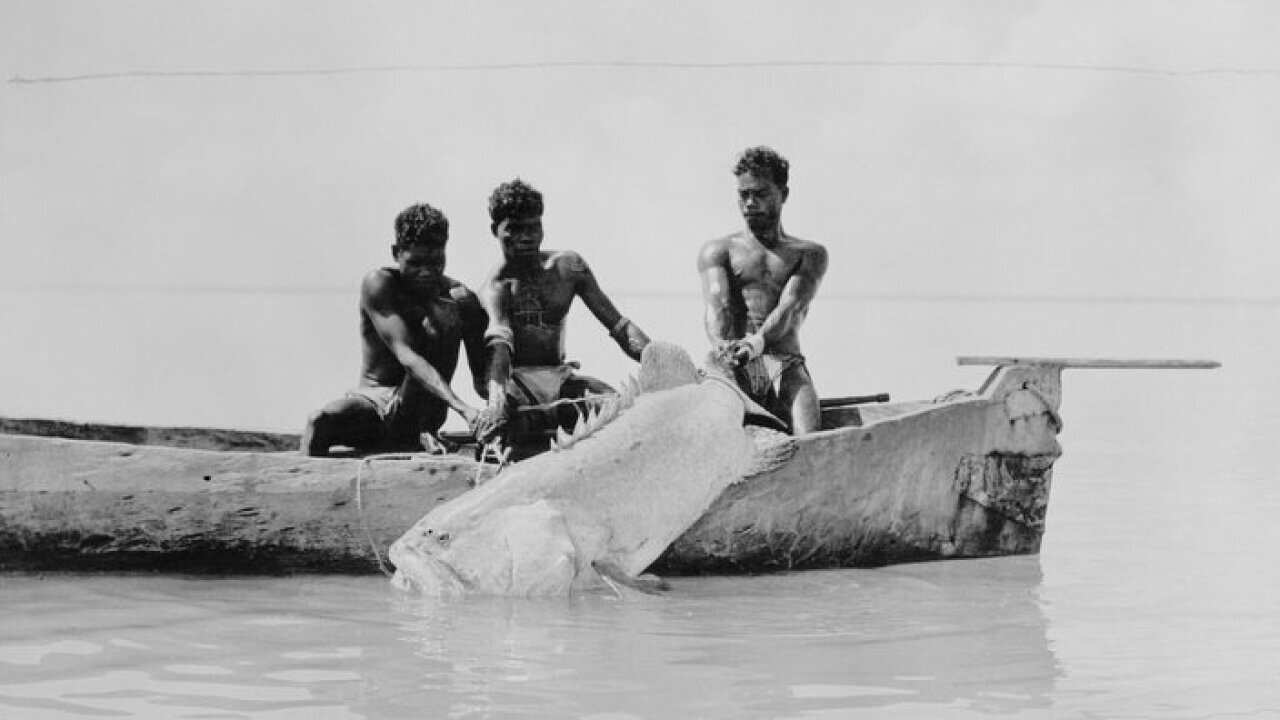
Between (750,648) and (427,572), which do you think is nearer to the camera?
(750,648)

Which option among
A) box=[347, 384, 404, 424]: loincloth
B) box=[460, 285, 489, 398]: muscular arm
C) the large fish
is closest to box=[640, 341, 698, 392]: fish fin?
the large fish

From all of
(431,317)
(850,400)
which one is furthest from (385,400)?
(850,400)

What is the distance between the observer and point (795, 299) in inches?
331

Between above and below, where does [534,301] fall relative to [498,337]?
above

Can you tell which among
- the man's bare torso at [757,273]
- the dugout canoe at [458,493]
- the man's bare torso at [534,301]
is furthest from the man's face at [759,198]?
the dugout canoe at [458,493]

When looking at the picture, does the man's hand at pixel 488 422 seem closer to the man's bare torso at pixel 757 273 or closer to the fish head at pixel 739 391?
the fish head at pixel 739 391

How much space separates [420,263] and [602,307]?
2.90 ft

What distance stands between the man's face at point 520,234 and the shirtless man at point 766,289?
759mm

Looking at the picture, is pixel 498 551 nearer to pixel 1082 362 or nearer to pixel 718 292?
pixel 718 292

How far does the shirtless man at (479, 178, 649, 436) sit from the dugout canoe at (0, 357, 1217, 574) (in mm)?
783

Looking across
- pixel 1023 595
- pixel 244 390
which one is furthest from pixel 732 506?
pixel 244 390

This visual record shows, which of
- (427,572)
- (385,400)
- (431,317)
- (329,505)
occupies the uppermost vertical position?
(431,317)

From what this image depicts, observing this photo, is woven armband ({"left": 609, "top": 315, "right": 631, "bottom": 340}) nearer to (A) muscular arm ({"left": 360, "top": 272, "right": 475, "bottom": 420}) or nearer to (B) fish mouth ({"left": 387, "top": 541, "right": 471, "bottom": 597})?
(A) muscular arm ({"left": 360, "top": 272, "right": 475, "bottom": 420})

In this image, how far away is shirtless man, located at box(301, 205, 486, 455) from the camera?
25.7 ft
